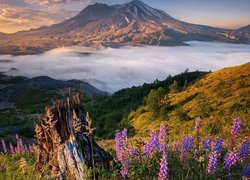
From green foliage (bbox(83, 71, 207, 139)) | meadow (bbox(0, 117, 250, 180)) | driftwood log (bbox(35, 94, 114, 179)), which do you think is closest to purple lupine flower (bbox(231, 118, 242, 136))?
meadow (bbox(0, 117, 250, 180))

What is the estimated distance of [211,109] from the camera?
61562 mm

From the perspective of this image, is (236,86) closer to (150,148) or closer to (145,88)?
(150,148)

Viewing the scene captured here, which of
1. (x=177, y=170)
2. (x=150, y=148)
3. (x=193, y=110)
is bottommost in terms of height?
(x=193, y=110)

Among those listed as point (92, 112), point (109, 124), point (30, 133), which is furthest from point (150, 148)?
point (92, 112)

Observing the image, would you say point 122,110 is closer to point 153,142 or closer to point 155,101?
point 155,101

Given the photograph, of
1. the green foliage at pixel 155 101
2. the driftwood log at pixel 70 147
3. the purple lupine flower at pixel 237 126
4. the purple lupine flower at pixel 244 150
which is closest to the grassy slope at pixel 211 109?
the green foliage at pixel 155 101

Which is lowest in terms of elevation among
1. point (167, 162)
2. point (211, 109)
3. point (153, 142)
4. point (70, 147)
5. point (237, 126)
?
point (211, 109)

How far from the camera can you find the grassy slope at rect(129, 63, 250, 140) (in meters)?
48.8

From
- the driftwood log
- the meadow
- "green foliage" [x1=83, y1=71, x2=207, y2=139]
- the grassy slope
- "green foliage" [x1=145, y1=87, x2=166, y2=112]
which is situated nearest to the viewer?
the meadow

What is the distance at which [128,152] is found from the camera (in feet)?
21.4

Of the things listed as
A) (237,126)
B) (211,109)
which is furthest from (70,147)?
(211,109)

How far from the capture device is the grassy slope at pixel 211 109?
48812 mm

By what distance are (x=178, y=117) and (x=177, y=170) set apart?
2340 inches

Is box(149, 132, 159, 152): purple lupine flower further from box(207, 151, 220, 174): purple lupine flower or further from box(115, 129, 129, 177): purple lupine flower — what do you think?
box(207, 151, 220, 174): purple lupine flower
